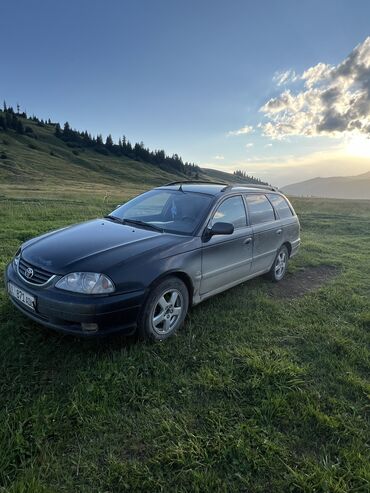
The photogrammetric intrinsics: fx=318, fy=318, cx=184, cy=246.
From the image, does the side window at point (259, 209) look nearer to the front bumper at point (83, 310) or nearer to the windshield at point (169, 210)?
the windshield at point (169, 210)

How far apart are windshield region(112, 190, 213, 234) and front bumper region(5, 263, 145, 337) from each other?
1.22m

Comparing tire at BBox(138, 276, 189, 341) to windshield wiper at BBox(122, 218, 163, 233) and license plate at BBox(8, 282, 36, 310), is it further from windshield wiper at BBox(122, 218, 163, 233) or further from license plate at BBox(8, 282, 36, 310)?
license plate at BBox(8, 282, 36, 310)

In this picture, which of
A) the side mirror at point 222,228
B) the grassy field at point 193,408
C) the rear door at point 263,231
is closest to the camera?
the grassy field at point 193,408

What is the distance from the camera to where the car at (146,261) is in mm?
2932

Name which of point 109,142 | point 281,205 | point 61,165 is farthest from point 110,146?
point 281,205

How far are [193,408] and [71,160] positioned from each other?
8288 cm

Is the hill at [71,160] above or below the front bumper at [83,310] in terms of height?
above

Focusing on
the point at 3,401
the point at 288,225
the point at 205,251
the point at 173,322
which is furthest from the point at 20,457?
the point at 288,225

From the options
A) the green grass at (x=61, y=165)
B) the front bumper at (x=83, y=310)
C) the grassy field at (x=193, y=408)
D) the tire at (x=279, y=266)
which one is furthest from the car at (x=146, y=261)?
the green grass at (x=61, y=165)

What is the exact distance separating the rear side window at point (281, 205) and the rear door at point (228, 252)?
3.78ft

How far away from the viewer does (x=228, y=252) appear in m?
4.25

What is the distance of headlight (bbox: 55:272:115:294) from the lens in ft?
9.56

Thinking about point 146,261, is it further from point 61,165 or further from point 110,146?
point 110,146

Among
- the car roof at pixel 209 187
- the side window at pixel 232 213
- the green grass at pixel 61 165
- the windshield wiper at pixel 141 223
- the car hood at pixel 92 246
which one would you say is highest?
the green grass at pixel 61 165
